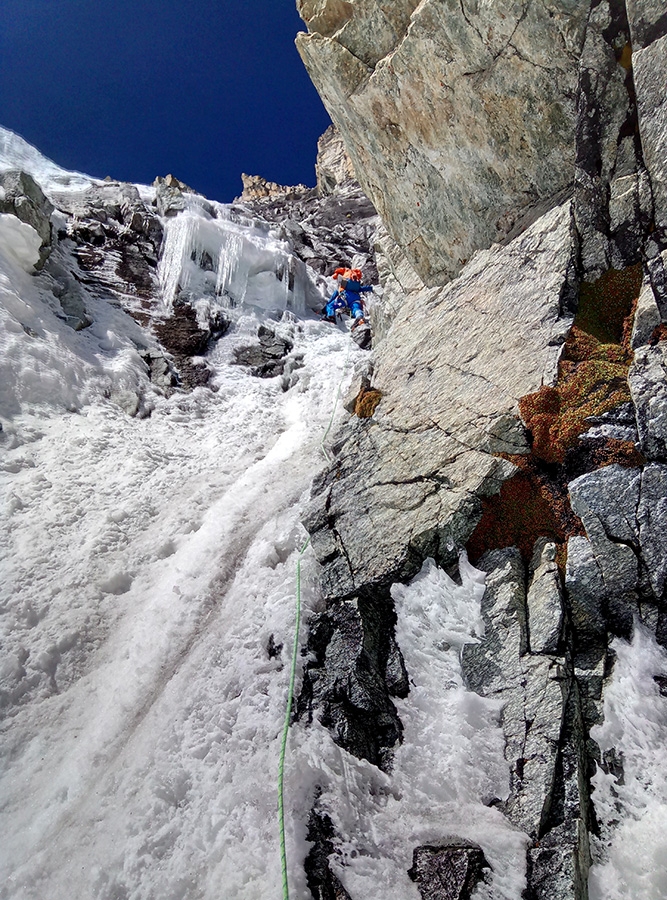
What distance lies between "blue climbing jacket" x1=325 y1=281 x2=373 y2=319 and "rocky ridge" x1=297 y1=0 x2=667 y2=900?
30.8ft

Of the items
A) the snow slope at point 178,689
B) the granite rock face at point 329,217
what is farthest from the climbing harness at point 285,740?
the granite rock face at point 329,217

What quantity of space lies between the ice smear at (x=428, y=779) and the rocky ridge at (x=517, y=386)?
0.18 meters

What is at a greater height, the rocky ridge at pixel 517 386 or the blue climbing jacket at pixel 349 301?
the blue climbing jacket at pixel 349 301

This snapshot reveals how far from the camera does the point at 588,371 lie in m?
7.40

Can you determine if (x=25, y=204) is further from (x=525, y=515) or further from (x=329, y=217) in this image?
(x=329, y=217)

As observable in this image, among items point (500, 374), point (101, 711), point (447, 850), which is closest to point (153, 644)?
point (101, 711)

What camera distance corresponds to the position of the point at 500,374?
8625 mm

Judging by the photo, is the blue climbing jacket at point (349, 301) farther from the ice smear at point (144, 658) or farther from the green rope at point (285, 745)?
the green rope at point (285, 745)

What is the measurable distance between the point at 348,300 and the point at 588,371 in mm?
16135

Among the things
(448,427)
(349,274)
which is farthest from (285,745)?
(349,274)

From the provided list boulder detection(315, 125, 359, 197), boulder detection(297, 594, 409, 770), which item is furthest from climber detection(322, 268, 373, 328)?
boulder detection(315, 125, 359, 197)

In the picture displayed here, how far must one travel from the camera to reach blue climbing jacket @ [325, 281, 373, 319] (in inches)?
853

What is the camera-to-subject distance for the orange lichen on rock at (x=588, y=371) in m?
7.00

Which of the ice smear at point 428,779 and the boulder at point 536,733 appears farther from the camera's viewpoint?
the ice smear at point 428,779
